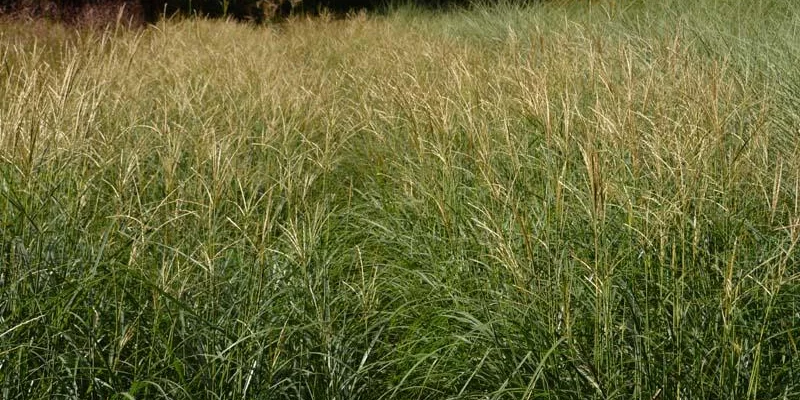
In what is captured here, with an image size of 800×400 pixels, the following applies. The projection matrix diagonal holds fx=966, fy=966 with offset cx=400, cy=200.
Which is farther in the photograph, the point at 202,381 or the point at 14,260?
the point at 14,260

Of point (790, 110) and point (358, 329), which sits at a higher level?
point (790, 110)

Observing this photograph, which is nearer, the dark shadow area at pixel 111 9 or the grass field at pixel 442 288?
the grass field at pixel 442 288

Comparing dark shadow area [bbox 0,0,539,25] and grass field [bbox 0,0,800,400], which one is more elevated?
grass field [bbox 0,0,800,400]

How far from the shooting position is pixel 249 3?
10.9 metres

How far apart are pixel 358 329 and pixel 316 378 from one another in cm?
29

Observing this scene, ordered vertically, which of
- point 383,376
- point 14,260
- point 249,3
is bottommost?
point 249,3

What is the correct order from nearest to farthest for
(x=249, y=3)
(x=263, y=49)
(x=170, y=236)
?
1. (x=170, y=236)
2. (x=263, y=49)
3. (x=249, y=3)

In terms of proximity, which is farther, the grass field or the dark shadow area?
the dark shadow area

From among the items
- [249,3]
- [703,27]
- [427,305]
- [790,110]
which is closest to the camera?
[427,305]

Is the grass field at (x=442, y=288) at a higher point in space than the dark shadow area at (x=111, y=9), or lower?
higher

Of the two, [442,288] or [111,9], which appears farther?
[111,9]

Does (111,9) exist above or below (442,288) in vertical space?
below

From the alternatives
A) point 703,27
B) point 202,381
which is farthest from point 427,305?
point 703,27

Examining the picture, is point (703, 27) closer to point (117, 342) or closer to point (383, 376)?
point (383, 376)
